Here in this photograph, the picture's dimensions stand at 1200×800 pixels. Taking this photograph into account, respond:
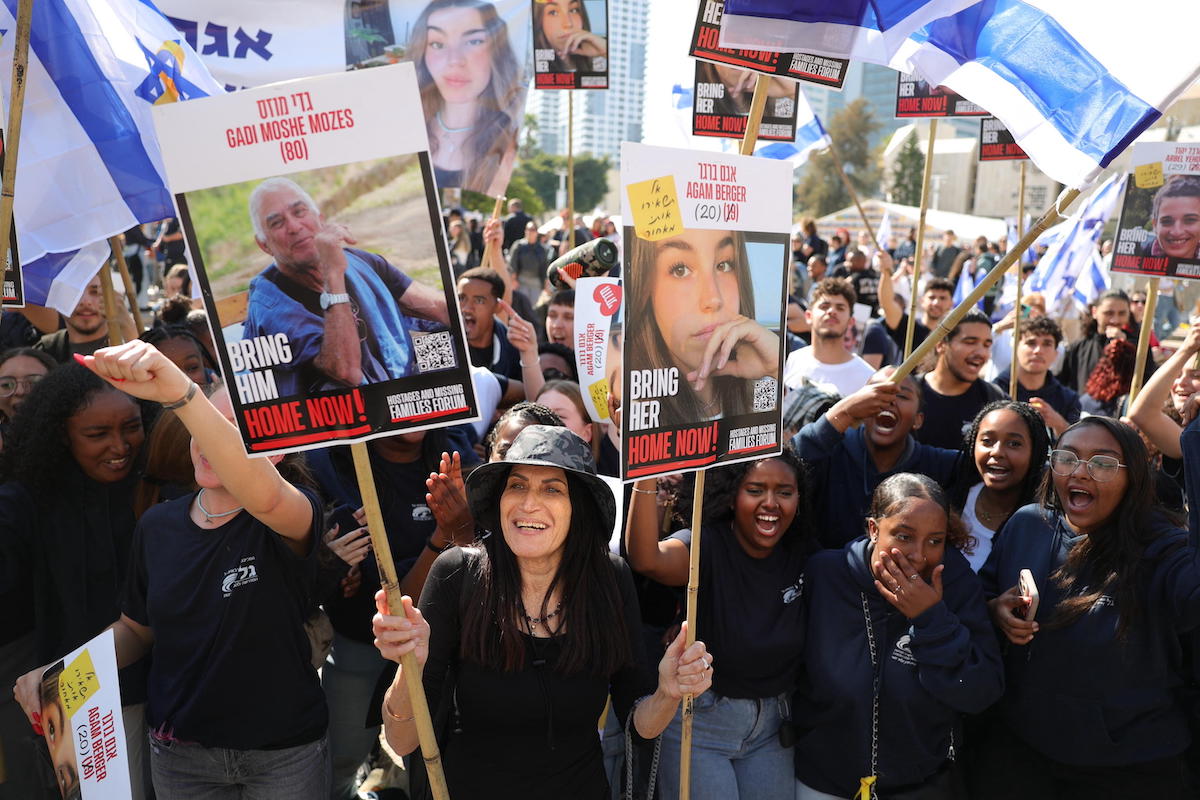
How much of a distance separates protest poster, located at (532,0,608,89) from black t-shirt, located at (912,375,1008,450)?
318 cm

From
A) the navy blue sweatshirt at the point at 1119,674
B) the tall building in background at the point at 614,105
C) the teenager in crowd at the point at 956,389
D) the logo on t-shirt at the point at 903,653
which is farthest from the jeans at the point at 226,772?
the tall building in background at the point at 614,105

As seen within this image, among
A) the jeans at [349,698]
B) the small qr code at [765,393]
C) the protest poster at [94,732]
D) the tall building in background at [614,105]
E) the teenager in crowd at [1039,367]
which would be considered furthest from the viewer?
the tall building in background at [614,105]

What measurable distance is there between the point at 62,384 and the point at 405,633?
1.89 meters

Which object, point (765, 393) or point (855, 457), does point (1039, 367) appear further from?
point (765, 393)

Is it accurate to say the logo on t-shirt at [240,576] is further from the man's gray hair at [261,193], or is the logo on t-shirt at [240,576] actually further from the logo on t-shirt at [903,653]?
the logo on t-shirt at [903,653]

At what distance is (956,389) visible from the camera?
534 centimetres

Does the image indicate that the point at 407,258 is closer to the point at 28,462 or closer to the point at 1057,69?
the point at 28,462

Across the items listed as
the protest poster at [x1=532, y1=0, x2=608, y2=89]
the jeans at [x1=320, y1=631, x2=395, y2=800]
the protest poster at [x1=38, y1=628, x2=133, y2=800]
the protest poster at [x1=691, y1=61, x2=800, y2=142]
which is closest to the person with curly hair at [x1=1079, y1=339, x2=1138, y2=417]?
the protest poster at [x1=691, y1=61, x2=800, y2=142]

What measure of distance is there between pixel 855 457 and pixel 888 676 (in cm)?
120

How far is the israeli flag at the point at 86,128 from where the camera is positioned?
3982 millimetres

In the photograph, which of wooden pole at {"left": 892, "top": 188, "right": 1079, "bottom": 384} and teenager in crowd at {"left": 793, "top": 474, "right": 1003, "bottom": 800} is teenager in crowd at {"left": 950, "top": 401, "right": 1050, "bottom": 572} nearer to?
teenager in crowd at {"left": 793, "top": 474, "right": 1003, "bottom": 800}

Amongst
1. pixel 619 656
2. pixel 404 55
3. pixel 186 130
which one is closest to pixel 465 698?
pixel 619 656

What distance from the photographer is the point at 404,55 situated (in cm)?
607

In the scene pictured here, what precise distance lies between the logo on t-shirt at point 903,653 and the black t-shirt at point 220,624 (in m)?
1.86
